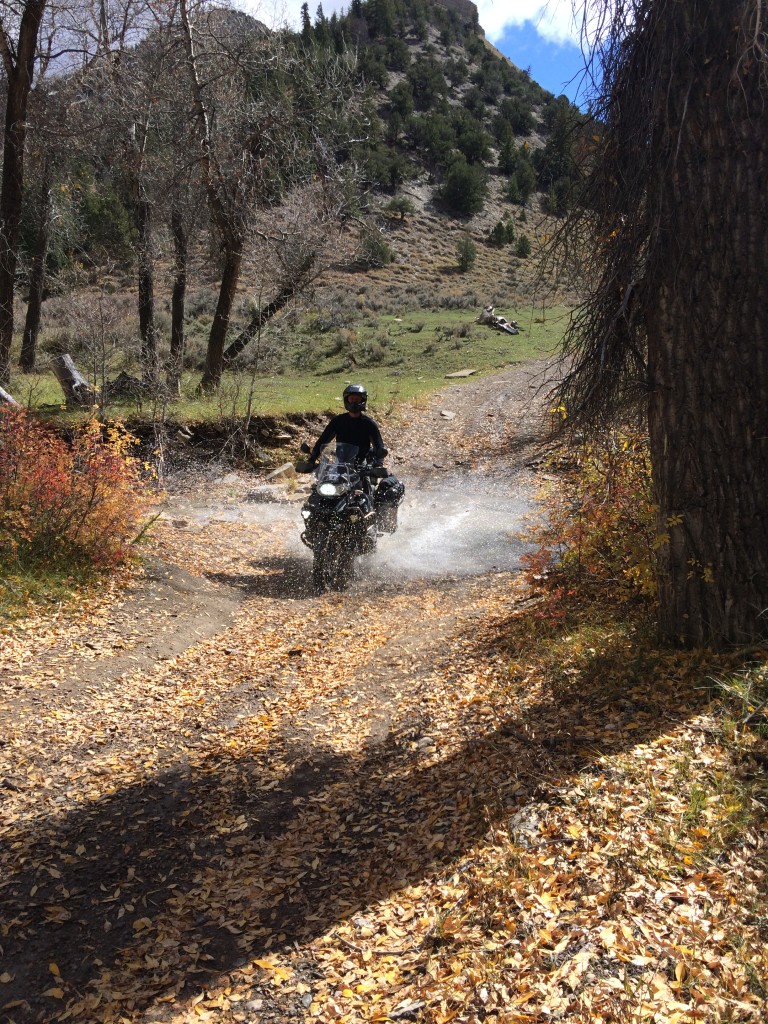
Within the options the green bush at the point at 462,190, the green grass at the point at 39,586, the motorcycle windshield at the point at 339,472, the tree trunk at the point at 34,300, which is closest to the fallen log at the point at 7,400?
the green grass at the point at 39,586

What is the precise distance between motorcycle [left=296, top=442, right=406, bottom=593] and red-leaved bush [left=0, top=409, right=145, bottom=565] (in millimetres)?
2242

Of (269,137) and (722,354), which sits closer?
(722,354)

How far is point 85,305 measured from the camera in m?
14.7

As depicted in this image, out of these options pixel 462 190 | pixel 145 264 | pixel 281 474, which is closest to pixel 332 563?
pixel 281 474

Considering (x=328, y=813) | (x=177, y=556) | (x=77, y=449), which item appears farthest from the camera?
(x=177, y=556)

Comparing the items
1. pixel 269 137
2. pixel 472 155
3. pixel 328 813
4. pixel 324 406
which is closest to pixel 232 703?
pixel 328 813

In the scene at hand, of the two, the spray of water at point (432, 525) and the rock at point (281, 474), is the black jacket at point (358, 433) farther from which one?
the rock at point (281, 474)

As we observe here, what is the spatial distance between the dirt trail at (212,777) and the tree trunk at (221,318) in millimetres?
10831

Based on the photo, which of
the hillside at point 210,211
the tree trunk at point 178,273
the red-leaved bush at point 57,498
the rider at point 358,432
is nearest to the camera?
the red-leaved bush at point 57,498

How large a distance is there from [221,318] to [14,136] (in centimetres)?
593

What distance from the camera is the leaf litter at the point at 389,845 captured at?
2785 mm

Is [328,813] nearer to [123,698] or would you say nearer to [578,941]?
[578,941]

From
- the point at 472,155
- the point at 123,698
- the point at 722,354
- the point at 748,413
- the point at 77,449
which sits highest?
the point at 472,155

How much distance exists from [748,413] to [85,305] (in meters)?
13.5
